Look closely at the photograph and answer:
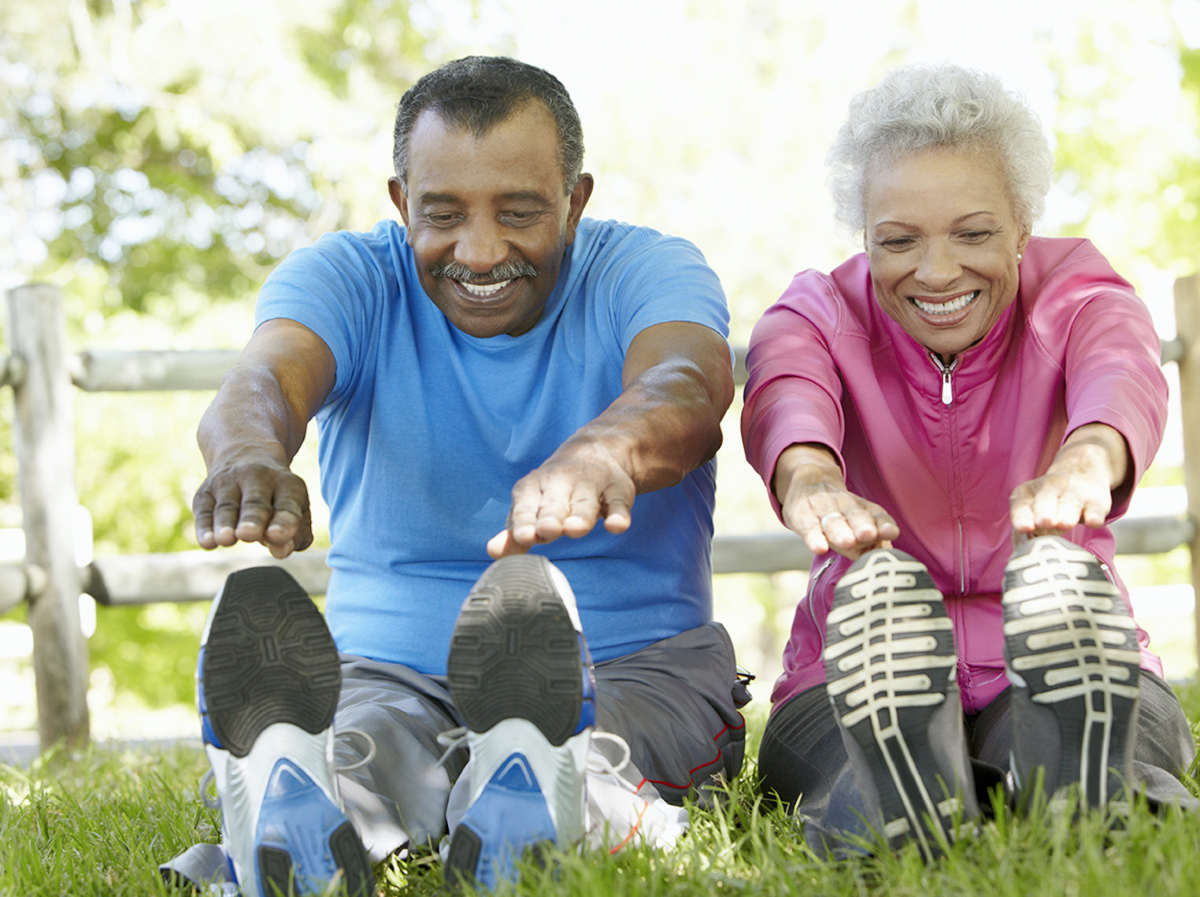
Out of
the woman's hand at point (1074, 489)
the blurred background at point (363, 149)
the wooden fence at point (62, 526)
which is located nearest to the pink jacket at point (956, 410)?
the woman's hand at point (1074, 489)

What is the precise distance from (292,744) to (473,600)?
311 mm

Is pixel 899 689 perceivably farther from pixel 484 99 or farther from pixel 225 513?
pixel 484 99

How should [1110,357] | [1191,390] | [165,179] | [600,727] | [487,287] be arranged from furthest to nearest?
[165,179] < [1191,390] < [487,287] < [1110,357] < [600,727]

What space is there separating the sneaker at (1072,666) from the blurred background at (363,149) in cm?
671

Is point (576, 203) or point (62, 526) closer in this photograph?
point (576, 203)

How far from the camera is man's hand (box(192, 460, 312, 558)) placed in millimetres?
1650

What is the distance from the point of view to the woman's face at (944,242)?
2152mm

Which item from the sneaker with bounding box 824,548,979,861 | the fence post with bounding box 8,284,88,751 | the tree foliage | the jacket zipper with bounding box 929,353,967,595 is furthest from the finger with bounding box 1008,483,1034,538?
the tree foliage

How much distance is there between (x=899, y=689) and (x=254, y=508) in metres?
0.94

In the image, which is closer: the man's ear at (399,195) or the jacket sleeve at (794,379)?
the jacket sleeve at (794,379)

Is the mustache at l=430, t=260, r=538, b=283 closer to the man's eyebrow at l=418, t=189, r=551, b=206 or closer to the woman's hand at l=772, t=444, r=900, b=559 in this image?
the man's eyebrow at l=418, t=189, r=551, b=206

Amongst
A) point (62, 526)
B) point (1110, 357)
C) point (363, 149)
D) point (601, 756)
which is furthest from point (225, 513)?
point (363, 149)

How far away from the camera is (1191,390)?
434 centimetres

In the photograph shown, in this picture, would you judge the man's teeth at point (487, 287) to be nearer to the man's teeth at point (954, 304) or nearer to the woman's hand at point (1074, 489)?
the man's teeth at point (954, 304)
